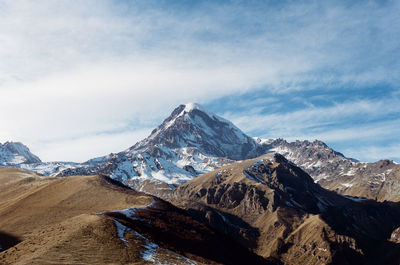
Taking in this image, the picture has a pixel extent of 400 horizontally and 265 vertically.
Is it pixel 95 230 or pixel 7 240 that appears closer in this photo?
pixel 95 230

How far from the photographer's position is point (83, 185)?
124 meters

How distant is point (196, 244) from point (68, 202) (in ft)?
149

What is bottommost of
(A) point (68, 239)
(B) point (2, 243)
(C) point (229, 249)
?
(C) point (229, 249)

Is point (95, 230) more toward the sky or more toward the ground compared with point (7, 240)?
more toward the sky

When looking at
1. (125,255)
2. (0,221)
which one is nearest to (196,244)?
(125,255)

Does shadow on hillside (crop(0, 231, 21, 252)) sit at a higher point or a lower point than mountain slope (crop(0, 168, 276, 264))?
lower

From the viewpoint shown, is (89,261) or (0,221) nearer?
(89,261)

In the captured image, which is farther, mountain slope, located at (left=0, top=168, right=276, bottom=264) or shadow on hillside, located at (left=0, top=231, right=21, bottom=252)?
shadow on hillside, located at (left=0, top=231, right=21, bottom=252)

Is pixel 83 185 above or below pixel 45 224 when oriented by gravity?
above

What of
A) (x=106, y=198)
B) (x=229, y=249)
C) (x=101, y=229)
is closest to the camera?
(x=101, y=229)

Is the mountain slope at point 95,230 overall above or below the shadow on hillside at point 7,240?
above

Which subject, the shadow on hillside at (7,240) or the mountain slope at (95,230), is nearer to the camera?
the mountain slope at (95,230)

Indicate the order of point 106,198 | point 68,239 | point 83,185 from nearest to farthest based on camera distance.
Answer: point 68,239, point 106,198, point 83,185

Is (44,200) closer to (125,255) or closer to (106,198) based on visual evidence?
(106,198)
